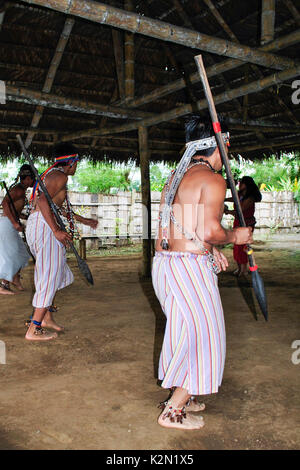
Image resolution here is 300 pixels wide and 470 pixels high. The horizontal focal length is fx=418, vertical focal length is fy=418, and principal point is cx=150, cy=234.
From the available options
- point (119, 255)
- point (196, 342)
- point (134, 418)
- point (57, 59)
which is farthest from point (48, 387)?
point (119, 255)

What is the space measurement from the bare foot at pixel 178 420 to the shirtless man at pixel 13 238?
3688 mm

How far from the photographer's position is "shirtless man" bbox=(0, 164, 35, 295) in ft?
17.4

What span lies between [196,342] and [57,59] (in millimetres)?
4596

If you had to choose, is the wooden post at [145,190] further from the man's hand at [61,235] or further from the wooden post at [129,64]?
the man's hand at [61,235]

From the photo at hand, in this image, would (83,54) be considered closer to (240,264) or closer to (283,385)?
(240,264)

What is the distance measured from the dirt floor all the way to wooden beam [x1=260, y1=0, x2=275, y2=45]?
2.61m

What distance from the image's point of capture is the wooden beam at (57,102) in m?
4.75

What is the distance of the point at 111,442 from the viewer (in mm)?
1959

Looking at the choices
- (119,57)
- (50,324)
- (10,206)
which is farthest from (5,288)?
(119,57)

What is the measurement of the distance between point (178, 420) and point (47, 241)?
2.00 m

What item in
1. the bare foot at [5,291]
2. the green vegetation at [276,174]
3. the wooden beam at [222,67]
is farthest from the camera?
the green vegetation at [276,174]

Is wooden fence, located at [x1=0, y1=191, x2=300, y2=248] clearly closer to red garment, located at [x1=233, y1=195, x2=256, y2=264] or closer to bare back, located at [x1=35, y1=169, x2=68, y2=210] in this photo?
red garment, located at [x1=233, y1=195, x2=256, y2=264]

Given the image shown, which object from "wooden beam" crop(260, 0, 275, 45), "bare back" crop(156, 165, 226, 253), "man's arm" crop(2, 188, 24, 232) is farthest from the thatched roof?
"bare back" crop(156, 165, 226, 253)

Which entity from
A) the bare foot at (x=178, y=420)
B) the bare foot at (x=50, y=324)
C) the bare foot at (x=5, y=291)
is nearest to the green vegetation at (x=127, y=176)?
the bare foot at (x=5, y=291)
